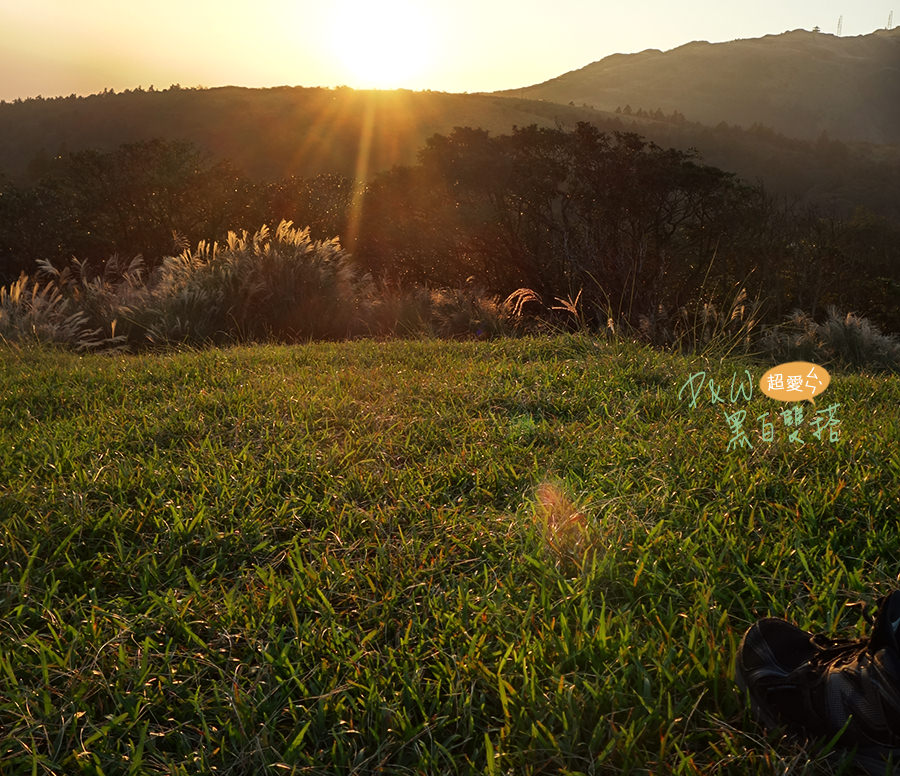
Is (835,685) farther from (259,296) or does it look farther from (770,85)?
(770,85)

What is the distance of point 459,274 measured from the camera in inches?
453

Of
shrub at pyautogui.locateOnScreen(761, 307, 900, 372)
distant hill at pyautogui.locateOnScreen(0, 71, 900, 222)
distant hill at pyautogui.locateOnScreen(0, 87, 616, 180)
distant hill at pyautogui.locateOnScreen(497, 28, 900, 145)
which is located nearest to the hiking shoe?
shrub at pyautogui.locateOnScreen(761, 307, 900, 372)

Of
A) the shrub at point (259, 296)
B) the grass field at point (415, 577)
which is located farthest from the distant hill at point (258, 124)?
the grass field at point (415, 577)

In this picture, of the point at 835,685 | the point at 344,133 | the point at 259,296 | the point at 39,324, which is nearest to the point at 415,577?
the point at 835,685

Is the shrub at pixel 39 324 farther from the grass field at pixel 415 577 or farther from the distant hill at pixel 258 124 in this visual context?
the distant hill at pixel 258 124

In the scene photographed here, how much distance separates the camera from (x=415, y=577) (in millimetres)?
2059

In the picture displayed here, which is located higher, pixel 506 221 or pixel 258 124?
pixel 258 124

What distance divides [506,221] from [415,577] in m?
9.95

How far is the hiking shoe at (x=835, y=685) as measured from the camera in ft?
4.39

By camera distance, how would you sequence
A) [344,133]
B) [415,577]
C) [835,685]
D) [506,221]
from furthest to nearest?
[344,133] < [506,221] < [415,577] < [835,685]

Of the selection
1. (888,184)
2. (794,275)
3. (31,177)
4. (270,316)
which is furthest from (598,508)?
(888,184)

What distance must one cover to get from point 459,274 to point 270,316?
15.0 ft

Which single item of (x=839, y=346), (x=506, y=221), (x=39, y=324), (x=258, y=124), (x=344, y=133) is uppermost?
(x=258, y=124)

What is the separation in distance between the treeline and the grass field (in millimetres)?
6098
